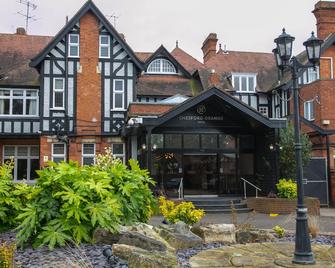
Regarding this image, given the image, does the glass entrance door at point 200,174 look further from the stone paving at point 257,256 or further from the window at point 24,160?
the stone paving at point 257,256

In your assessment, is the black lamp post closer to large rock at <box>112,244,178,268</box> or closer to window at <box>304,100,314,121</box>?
large rock at <box>112,244,178,268</box>

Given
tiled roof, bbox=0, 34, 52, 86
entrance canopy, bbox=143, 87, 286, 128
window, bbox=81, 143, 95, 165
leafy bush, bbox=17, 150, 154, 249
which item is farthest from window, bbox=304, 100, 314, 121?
leafy bush, bbox=17, 150, 154, 249

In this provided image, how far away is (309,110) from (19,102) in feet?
53.0

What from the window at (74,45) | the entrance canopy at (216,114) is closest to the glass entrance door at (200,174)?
the entrance canopy at (216,114)

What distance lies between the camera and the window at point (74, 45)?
2272cm

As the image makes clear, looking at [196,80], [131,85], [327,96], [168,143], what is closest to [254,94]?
[196,80]

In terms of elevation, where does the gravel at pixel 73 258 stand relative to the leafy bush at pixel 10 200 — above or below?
below

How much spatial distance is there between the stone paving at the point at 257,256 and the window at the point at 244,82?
19.9 meters

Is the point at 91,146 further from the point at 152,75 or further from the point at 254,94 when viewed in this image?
the point at 254,94

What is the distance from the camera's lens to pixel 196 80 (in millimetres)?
27344

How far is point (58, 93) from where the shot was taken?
22328 millimetres

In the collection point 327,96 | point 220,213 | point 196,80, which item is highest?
point 196,80

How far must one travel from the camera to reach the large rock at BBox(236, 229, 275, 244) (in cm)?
824

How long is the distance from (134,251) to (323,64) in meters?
21.0
